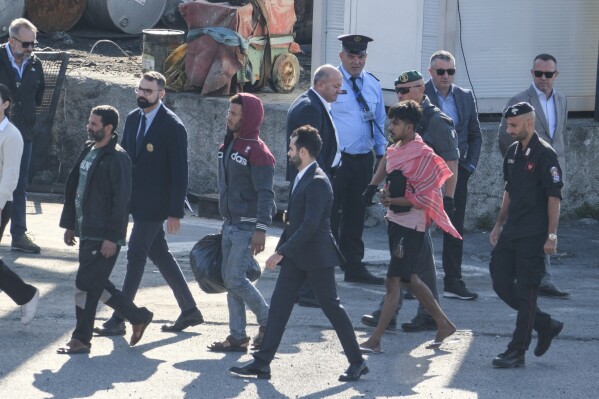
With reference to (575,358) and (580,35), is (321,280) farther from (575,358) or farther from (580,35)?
(580,35)

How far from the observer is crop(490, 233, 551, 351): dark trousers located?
7281mm

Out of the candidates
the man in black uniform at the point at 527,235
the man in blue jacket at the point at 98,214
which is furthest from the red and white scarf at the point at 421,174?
the man in blue jacket at the point at 98,214

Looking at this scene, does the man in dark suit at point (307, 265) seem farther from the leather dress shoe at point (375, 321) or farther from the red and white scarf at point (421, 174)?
the leather dress shoe at point (375, 321)

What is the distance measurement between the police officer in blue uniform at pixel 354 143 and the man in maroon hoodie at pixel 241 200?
6.27 feet

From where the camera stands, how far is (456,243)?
925cm

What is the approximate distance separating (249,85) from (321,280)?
7.66 m

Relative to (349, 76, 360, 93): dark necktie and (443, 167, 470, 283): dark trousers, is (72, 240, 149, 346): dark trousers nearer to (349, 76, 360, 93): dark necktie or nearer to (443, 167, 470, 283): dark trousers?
(349, 76, 360, 93): dark necktie

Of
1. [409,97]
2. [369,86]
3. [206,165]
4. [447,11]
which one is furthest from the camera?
[206,165]

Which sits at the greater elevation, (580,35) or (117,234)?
(580,35)

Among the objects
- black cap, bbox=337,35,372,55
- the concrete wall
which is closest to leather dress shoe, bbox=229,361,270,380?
black cap, bbox=337,35,372,55

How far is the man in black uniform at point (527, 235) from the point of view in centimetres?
729

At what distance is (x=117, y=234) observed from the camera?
7359mm

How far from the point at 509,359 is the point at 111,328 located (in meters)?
2.60

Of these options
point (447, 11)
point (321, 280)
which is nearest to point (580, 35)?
point (447, 11)
